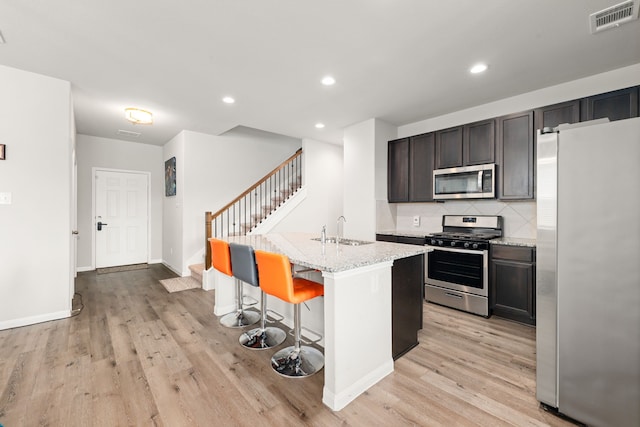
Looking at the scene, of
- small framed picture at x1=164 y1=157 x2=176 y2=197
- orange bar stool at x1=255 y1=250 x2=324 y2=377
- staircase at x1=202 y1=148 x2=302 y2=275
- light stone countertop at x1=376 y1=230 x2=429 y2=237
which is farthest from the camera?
small framed picture at x1=164 y1=157 x2=176 y2=197

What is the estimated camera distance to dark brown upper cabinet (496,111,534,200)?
3287 mm

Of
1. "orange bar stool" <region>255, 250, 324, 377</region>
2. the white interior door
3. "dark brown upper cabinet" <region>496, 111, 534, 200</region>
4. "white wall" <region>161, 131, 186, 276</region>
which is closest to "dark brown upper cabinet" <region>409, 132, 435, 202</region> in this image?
"dark brown upper cabinet" <region>496, 111, 534, 200</region>

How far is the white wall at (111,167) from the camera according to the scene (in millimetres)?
5703

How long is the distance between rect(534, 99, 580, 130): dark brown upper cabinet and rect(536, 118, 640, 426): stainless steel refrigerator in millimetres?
1836

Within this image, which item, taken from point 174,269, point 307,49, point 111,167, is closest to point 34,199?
point 174,269

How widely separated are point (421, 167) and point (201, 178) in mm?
4143

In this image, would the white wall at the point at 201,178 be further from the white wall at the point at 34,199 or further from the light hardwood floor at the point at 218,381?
the light hardwood floor at the point at 218,381

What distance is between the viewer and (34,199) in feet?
10.4

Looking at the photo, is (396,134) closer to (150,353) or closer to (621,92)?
(621,92)

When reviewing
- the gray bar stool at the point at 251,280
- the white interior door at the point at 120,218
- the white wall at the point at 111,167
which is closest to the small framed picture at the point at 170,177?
the white wall at the point at 111,167

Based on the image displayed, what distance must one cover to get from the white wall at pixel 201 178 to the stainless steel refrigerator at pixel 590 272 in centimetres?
537

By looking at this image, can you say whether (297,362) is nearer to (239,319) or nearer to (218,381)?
(218,381)

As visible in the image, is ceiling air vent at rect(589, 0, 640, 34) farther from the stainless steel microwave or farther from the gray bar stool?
the gray bar stool

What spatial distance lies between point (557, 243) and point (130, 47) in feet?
12.3
